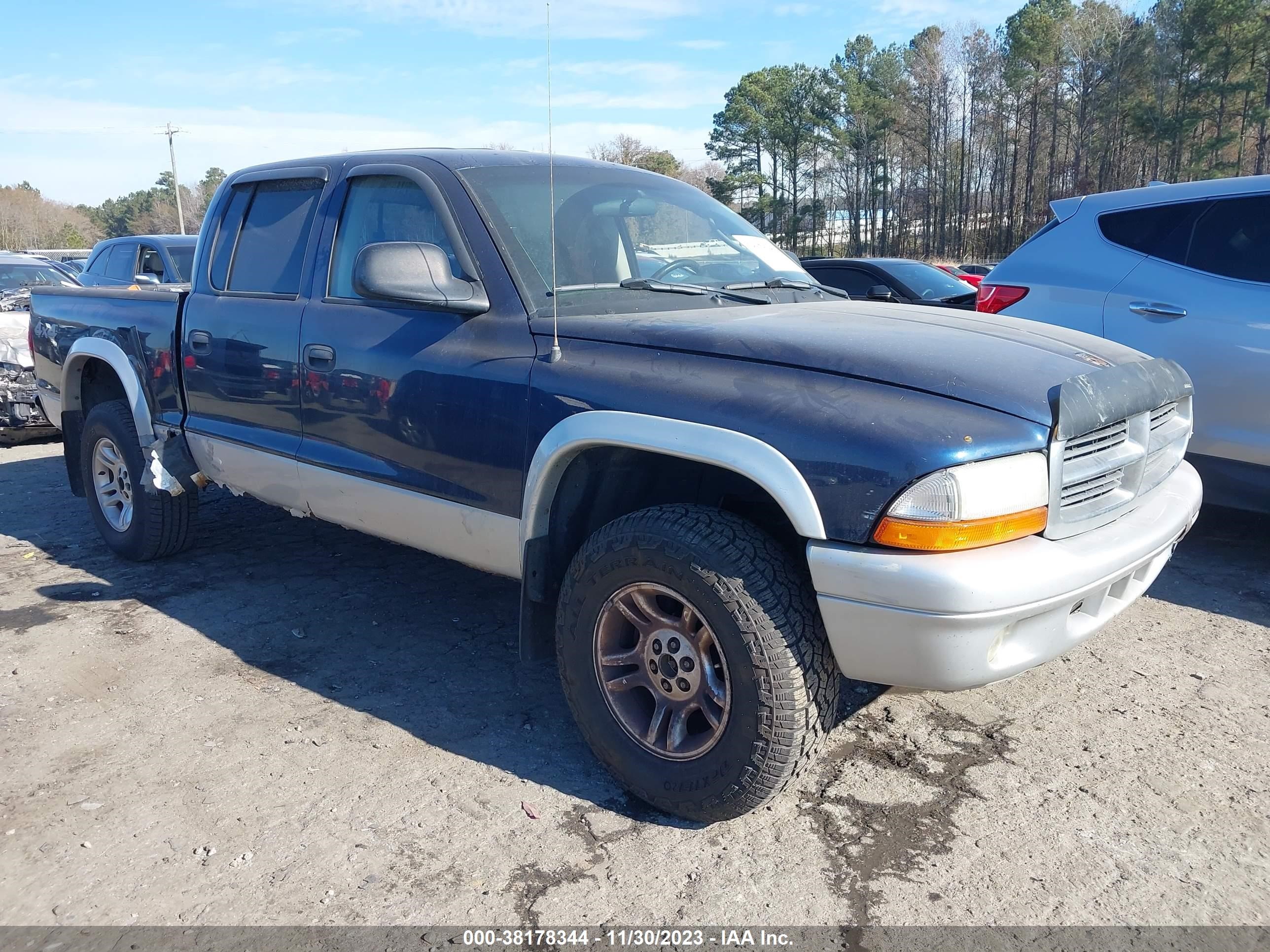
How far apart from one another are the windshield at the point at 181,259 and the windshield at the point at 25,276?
1143 millimetres

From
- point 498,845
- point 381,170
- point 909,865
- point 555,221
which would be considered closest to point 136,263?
point 381,170

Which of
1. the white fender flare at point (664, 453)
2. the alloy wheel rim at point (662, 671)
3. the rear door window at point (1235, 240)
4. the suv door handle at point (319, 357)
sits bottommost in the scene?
the alloy wheel rim at point (662, 671)

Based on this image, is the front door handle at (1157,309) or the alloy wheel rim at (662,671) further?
the front door handle at (1157,309)

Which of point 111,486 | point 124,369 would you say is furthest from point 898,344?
point 111,486

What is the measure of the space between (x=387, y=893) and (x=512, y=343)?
164 centimetres

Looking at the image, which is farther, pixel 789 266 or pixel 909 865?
pixel 789 266

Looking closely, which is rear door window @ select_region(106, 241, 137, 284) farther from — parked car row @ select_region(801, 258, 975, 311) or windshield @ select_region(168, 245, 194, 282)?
parked car row @ select_region(801, 258, 975, 311)

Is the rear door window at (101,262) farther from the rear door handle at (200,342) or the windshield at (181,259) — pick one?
the rear door handle at (200,342)

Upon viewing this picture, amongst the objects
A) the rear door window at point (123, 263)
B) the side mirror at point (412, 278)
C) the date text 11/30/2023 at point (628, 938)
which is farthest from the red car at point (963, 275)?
the date text 11/30/2023 at point (628, 938)

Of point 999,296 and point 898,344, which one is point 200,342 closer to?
point 898,344

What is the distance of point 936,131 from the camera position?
57438 millimetres

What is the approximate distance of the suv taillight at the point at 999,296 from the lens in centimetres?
535

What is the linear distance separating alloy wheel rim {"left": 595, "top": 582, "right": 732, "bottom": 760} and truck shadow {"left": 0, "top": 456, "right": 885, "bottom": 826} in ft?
0.85

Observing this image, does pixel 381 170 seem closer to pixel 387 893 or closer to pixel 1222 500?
pixel 387 893
